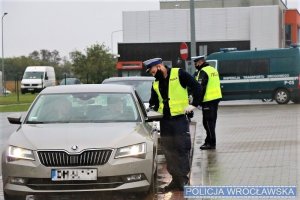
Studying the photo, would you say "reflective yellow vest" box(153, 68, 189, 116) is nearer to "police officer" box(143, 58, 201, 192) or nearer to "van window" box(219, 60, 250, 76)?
"police officer" box(143, 58, 201, 192)

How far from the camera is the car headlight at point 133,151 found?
21.8ft

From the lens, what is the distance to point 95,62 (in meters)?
52.2

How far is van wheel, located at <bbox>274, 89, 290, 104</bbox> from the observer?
25.2 meters

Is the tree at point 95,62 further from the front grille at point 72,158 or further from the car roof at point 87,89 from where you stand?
the front grille at point 72,158

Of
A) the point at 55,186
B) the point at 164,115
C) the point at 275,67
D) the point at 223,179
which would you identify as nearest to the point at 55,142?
the point at 55,186

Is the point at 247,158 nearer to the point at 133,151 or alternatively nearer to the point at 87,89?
the point at 87,89

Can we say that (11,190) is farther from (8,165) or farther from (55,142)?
(55,142)

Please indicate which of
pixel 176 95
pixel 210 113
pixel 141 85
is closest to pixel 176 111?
pixel 176 95

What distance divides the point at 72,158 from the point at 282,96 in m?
19.9

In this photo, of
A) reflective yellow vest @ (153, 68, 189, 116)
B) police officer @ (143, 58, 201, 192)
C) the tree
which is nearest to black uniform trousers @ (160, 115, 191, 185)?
police officer @ (143, 58, 201, 192)

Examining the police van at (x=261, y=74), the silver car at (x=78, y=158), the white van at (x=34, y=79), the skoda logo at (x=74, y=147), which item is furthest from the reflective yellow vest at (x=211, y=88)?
the white van at (x=34, y=79)

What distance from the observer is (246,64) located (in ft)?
86.2

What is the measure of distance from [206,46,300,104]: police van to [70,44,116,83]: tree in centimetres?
2157

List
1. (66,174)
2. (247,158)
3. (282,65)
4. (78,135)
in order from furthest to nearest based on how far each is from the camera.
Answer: (282,65) → (247,158) → (78,135) → (66,174)
